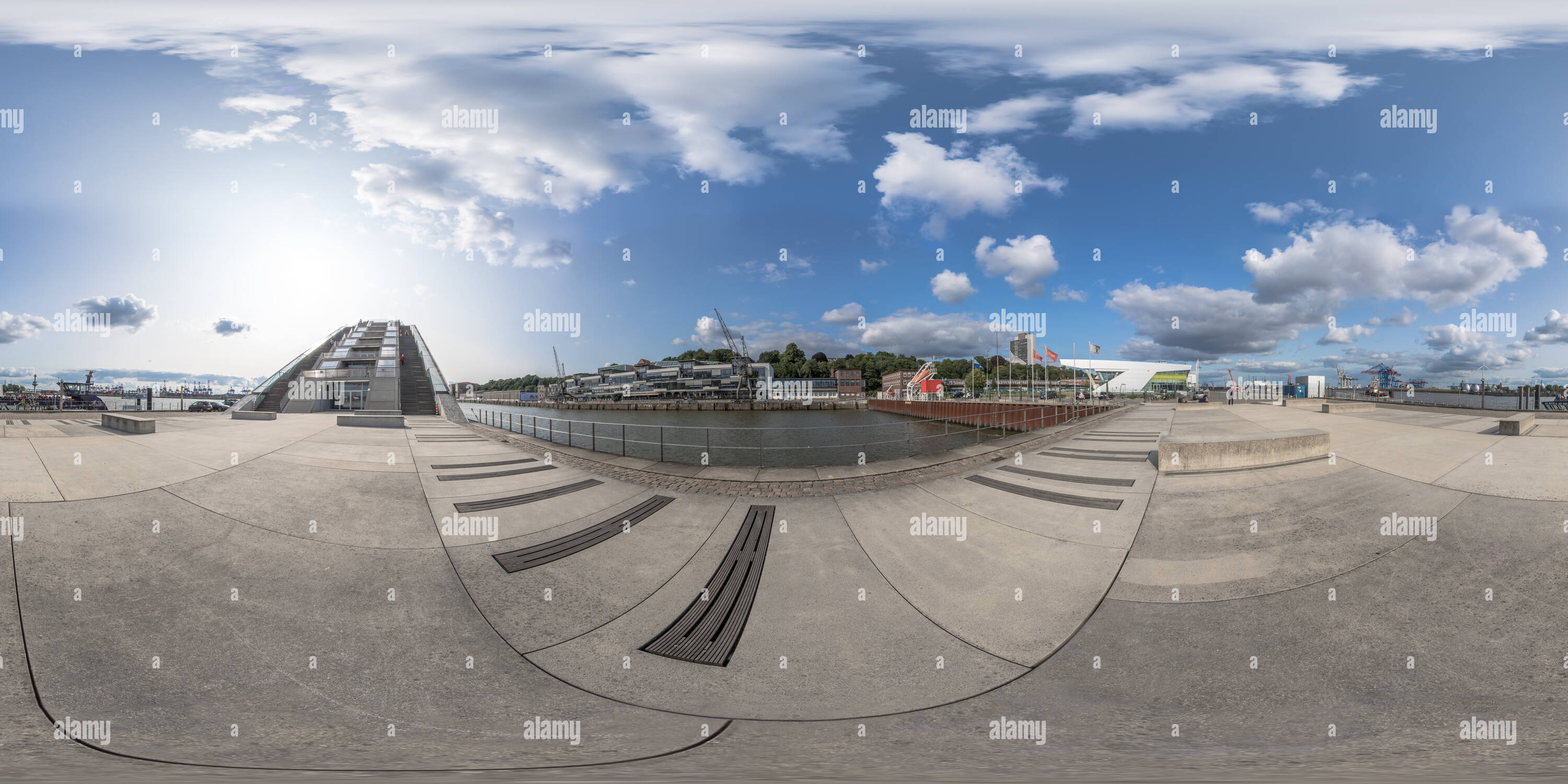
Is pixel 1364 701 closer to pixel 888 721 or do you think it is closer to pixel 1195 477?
pixel 888 721

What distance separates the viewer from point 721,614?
4008 mm

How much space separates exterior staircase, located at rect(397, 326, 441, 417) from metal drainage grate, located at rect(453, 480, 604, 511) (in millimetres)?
5850

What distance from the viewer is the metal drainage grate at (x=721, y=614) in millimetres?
3594

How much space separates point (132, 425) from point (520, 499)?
16.2 ft

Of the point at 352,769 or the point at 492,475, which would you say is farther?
the point at 492,475

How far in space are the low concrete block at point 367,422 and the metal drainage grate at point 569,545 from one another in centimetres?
475

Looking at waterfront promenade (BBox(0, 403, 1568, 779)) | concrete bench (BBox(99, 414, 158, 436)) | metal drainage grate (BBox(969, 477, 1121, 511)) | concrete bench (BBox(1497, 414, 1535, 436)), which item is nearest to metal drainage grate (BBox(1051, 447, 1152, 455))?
waterfront promenade (BBox(0, 403, 1568, 779))

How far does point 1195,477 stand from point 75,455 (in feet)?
42.6

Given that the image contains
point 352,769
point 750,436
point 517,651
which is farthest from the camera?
point 750,436

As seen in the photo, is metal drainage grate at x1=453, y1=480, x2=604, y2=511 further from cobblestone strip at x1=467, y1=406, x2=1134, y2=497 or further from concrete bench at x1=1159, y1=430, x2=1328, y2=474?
concrete bench at x1=1159, y1=430, x2=1328, y2=474

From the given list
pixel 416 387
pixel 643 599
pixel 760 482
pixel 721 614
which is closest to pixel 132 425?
pixel 643 599

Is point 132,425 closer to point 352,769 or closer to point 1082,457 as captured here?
point 352,769

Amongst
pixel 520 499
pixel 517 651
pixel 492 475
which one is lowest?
pixel 517 651

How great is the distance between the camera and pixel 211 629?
348cm
